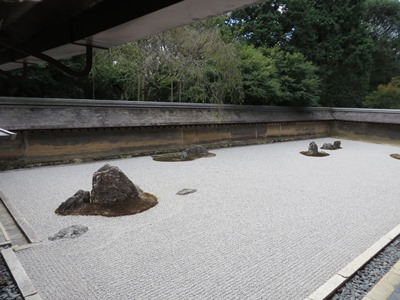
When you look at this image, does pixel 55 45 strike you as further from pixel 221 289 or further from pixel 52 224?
pixel 52 224

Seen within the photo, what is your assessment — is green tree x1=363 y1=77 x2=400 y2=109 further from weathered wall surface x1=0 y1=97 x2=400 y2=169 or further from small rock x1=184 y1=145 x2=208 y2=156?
small rock x1=184 y1=145 x2=208 y2=156

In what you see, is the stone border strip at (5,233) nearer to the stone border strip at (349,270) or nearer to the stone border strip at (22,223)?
the stone border strip at (22,223)

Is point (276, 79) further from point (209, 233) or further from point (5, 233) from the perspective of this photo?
point (5, 233)

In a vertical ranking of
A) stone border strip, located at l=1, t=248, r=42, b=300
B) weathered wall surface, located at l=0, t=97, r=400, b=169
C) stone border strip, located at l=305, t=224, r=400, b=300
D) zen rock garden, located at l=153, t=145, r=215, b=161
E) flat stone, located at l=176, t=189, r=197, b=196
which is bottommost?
stone border strip, located at l=305, t=224, r=400, b=300

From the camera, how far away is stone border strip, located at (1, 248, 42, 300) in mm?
2254

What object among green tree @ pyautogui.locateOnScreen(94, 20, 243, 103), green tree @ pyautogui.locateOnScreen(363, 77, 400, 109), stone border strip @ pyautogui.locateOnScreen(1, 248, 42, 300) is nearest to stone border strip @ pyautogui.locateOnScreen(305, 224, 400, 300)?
stone border strip @ pyautogui.locateOnScreen(1, 248, 42, 300)

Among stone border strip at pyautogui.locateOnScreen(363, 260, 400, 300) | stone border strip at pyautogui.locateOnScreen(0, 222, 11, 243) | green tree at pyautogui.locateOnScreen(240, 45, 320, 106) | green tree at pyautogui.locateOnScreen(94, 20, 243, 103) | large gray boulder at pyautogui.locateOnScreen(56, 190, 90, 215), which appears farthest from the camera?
→ green tree at pyautogui.locateOnScreen(240, 45, 320, 106)

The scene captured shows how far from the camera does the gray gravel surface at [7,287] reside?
7.36 ft

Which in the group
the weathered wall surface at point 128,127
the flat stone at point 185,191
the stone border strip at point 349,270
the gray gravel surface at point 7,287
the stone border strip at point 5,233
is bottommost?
the stone border strip at point 349,270

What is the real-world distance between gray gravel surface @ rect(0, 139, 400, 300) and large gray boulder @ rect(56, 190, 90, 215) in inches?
6.7

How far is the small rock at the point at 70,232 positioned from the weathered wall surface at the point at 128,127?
3860 mm

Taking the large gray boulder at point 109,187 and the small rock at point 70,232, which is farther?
the large gray boulder at point 109,187

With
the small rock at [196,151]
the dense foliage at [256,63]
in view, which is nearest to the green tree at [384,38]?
the dense foliage at [256,63]

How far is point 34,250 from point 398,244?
4162 mm
